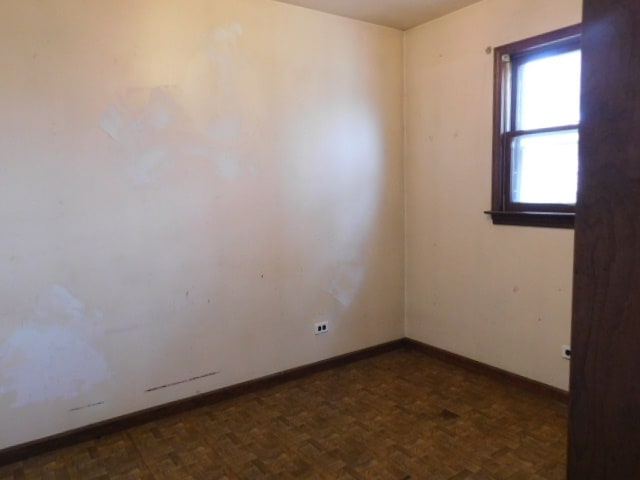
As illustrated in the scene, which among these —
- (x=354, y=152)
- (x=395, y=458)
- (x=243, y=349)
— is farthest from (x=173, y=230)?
(x=395, y=458)

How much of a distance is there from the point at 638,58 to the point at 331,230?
2.84 meters

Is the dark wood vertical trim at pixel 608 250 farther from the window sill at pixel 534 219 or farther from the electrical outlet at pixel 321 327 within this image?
the electrical outlet at pixel 321 327

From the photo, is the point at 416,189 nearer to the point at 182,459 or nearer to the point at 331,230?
the point at 331,230

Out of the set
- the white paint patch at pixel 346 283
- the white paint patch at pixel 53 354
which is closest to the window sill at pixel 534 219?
the white paint patch at pixel 346 283

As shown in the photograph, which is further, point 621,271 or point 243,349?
point 243,349

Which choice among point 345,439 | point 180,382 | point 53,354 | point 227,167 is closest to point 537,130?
point 227,167

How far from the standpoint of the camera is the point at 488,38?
3.07 m

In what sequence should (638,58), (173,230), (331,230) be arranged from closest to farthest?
(638,58) < (173,230) < (331,230)

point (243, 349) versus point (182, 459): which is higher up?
point (243, 349)

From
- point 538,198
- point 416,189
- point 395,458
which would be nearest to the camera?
point 395,458

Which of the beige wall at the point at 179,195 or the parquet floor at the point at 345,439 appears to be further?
the beige wall at the point at 179,195

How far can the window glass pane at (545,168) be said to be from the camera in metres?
2.75

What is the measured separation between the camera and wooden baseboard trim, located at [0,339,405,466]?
2389mm

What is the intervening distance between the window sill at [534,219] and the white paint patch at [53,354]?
260 centimetres
